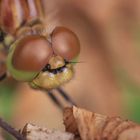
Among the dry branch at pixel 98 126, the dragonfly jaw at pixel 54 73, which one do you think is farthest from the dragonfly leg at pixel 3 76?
the dry branch at pixel 98 126

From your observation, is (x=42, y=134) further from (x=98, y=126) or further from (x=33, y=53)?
(x=33, y=53)

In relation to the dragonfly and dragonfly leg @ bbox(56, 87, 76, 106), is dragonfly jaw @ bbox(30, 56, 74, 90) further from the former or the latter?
dragonfly leg @ bbox(56, 87, 76, 106)

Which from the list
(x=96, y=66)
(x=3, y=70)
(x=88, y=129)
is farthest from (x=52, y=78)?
(x=88, y=129)

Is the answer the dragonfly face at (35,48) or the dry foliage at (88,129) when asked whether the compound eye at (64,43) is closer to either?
the dragonfly face at (35,48)

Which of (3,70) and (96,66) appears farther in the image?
(96,66)

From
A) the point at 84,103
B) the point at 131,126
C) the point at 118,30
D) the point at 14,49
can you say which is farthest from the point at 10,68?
the point at 131,126

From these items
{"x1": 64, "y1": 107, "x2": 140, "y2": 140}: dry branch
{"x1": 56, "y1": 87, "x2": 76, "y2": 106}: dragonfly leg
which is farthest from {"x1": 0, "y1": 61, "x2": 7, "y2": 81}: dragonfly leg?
{"x1": 64, "y1": 107, "x2": 140, "y2": 140}: dry branch

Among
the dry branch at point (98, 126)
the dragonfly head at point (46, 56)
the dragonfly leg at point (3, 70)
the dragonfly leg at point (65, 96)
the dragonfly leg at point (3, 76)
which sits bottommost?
the dragonfly leg at point (65, 96)
